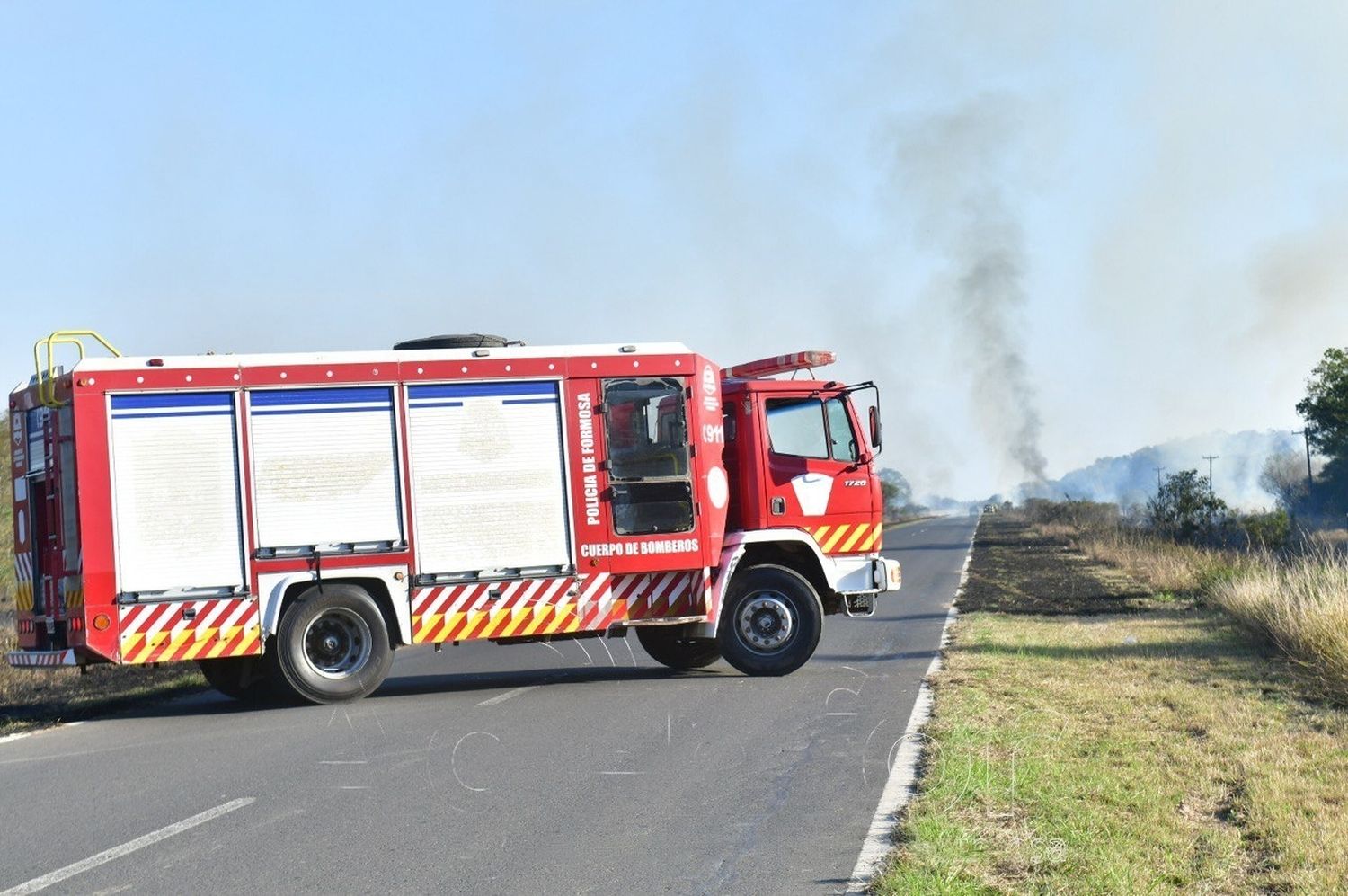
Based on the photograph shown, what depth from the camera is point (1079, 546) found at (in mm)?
40938

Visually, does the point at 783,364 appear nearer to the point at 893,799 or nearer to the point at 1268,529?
the point at 893,799

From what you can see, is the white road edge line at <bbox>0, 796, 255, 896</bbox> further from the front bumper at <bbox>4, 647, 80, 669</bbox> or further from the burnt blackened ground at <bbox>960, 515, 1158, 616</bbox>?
the burnt blackened ground at <bbox>960, 515, 1158, 616</bbox>

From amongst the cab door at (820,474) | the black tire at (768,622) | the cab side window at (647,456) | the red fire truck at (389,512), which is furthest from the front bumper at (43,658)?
the cab door at (820,474)

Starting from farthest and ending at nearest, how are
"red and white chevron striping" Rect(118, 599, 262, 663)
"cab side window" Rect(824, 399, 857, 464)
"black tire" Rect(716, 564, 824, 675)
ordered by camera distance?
"cab side window" Rect(824, 399, 857, 464) < "black tire" Rect(716, 564, 824, 675) < "red and white chevron striping" Rect(118, 599, 262, 663)

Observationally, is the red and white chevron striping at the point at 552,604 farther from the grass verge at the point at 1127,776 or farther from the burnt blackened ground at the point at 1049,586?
the burnt blackened ground at the point at 1049,586

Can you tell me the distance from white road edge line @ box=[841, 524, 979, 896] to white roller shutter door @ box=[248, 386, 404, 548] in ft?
16.3

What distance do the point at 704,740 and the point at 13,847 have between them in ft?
14.7

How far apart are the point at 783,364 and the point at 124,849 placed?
873cm

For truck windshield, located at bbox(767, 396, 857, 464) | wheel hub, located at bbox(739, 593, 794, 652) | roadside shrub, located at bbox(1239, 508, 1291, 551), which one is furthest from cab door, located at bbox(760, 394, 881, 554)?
roadside shrub, located at bbox(1239, 508, 1291, 551)

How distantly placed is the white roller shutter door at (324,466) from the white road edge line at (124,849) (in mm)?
4346

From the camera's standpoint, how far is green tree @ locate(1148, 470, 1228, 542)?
1334 inches

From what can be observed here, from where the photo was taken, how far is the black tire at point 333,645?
11727 millimetres

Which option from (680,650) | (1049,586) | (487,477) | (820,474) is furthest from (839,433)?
(1049,586)

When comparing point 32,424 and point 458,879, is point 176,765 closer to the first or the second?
point 458,879
